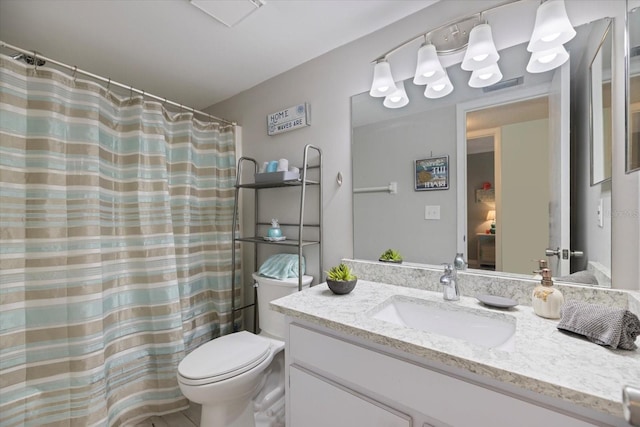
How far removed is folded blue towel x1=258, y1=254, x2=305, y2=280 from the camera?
5.35 feet

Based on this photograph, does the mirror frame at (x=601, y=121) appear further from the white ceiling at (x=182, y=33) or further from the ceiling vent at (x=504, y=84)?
the white ceiling at (x=182, y=33)

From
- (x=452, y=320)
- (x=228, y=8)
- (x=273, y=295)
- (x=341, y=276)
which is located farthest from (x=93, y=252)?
(x=452, y=320)

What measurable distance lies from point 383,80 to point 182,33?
113 centimetres

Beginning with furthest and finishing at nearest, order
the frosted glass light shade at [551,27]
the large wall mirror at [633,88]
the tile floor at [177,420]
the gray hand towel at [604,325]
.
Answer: the tile floor at [177,420]
the frosted glass light shade at [551,27]
the large wall mirror at [633,88]
the gray hand towel at [604,325]

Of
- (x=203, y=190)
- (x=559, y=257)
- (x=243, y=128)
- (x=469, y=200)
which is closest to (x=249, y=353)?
(x=203, y=190)

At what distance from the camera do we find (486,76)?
44.6 inches

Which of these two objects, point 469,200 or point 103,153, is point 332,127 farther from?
point 103,153

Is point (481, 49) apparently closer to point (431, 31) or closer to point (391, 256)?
point (431, 31)

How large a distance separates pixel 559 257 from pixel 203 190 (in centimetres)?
201

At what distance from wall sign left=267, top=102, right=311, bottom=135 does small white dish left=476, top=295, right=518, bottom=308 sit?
133 centimetres

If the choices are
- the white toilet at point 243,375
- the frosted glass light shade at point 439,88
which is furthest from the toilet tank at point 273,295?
the frosted glass light shade at point 439,88

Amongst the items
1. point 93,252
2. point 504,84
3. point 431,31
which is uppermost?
point 431,31

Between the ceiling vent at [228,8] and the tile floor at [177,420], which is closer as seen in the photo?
the ceiling vent at [228,8]

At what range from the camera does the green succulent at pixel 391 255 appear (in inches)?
54.3
